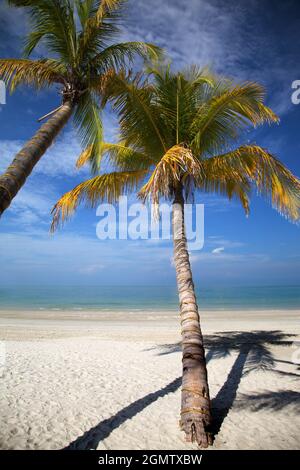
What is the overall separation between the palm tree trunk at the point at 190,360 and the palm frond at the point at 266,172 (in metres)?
1.81

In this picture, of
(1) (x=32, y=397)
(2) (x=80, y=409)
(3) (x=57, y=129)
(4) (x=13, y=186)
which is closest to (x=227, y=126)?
(3) (x=57, y=129)

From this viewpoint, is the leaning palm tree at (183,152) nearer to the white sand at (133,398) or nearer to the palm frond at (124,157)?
the palm frond at (124,157)

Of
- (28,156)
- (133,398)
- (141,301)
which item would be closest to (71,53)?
(28,156)

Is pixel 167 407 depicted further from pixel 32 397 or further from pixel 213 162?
pixel 213 162

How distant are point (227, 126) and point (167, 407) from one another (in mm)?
6749

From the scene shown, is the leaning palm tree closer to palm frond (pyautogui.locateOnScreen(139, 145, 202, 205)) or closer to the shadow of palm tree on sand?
palm frond (pyautogui.locateOnScreen(139, 145, 202, 205))

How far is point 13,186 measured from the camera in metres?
3.79

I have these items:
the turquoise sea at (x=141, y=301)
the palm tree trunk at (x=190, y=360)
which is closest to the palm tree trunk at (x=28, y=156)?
the palm tree trunk at (x=190, y=360)

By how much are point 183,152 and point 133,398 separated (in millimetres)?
5270

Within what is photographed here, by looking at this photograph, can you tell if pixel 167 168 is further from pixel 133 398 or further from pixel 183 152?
pixel 133 398

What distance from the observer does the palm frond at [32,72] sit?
18.3 ft

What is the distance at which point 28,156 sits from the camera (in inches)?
170

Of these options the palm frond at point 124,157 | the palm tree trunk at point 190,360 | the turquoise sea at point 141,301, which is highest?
the palm frond at point 124,157

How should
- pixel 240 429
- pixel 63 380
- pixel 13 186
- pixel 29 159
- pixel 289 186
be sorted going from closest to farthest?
pixel 13 186 < pixel 29 159 < pixel 240 429 < pixel 289 186 < pixel 63 380
